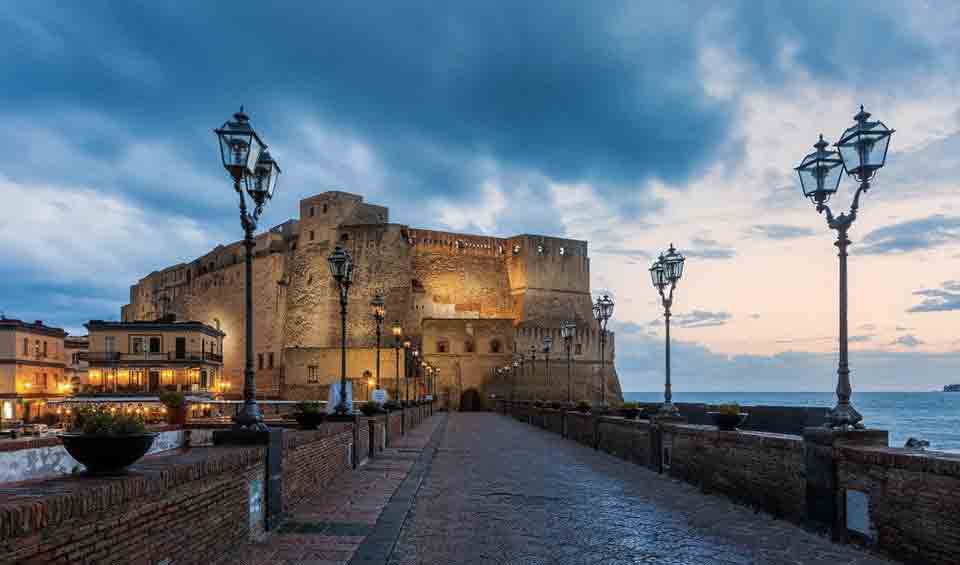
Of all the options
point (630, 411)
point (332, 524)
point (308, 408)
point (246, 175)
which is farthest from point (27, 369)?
point (332, 524)

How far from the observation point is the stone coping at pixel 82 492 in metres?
3.51

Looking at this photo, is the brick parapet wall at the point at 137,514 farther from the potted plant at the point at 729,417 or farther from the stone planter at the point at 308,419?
the potted plant at the point at 729,417

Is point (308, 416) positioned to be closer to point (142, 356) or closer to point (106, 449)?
point (106, 449)

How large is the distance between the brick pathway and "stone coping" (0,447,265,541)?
1267mm

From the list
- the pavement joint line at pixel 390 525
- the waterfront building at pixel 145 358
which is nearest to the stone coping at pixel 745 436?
the pavement joint line at pixel 390 525

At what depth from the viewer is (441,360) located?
73.6 meters

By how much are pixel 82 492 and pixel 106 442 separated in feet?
3.26

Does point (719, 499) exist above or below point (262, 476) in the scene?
below

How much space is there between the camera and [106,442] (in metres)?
4.95

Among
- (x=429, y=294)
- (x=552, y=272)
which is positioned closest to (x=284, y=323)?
(x=429, y=294)

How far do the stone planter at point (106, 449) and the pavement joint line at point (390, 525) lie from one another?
2500 mm

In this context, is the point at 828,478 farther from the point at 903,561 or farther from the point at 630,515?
the point at 630,515

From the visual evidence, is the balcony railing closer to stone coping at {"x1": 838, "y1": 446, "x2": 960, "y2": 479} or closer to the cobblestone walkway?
the cobblestone walkway

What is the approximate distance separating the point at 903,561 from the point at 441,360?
67.5 meters
